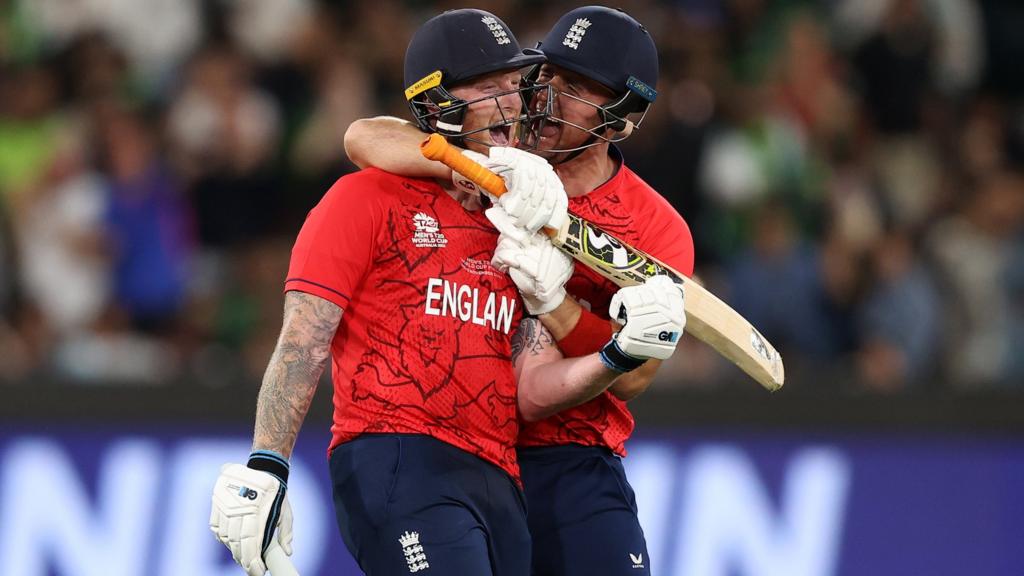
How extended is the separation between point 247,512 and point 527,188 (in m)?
1.24

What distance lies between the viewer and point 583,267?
533 cm

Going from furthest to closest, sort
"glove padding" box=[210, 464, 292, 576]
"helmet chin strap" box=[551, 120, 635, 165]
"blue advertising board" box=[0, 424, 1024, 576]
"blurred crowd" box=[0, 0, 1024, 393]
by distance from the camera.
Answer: "blurred crowd" box=[0, 0, 1024, 393] → "blue advertising board" box=[0, 424, 1024, 576] → "helmet chin strap" box=[551, 120, 635, 165] → "glove padding" box=[210, 464, 292, 576]

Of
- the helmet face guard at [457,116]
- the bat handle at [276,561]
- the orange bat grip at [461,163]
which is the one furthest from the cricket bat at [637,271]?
the bat handle at [276,561]

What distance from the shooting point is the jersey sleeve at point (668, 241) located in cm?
543

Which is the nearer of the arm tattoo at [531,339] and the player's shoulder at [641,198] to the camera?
the arm tattoo at [531,339]

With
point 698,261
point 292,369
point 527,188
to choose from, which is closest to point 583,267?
point 527,188

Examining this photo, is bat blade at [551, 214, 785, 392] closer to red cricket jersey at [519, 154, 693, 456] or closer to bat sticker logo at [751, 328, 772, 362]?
bat sticker logo at [751, 328, 772, 362]

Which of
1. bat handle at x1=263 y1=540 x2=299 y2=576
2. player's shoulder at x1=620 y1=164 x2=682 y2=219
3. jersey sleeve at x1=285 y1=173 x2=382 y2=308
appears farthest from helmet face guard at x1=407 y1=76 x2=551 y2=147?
bat handle at x1=263 y1=540 x2=299 y2=576

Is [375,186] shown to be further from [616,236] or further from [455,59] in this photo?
[616,236]

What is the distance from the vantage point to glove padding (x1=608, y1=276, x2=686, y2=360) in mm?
4855

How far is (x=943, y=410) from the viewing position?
8656mm

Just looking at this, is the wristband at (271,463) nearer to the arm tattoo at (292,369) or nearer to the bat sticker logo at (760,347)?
the arm tattoo at (292,369)

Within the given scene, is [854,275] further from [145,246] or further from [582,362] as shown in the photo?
[582,362]

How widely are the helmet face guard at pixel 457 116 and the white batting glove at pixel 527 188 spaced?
0.16m
